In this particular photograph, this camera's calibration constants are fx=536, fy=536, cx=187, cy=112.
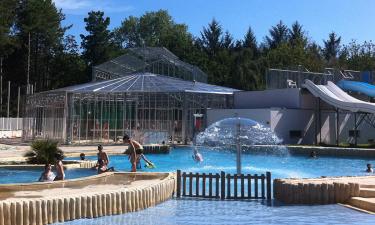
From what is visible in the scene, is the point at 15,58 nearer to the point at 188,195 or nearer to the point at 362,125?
the point at 362,125

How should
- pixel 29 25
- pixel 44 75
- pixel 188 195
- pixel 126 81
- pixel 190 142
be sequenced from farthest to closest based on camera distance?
pixel 44 75 < pixel 29 25 < pixel 126 81 < pixel 190 142 < pixel 188 195

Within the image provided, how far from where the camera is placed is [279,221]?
10234mm

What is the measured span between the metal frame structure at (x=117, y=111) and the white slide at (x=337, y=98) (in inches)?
263

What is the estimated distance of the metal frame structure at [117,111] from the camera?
3450cm

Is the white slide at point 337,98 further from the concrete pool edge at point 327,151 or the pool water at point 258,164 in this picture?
the pool water at point 258,164

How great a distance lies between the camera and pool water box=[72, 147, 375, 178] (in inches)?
805

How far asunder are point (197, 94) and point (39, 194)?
1049 inches

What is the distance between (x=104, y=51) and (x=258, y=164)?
150 feet

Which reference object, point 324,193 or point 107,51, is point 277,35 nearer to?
point 107,51

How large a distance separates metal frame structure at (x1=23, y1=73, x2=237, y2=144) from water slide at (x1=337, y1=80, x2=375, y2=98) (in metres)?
8.51

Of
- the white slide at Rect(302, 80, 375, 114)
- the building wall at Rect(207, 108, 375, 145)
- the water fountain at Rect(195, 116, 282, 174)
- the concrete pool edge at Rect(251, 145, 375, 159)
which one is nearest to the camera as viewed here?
the concrete pool edge at Rect(251, 145, 375, 159)

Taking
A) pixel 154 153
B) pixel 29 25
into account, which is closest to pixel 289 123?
pixel 154 153

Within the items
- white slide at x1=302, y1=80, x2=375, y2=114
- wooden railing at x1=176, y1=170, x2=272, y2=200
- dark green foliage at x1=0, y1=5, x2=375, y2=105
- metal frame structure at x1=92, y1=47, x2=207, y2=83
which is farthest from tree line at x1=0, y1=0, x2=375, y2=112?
wooden railing at x1=176, y1=170, x2=272, y2=200

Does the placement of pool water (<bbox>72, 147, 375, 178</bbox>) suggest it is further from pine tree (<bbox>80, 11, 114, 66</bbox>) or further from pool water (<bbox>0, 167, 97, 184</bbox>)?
pine tree (<bbox>80, 11, 114, 66</bbox>)
